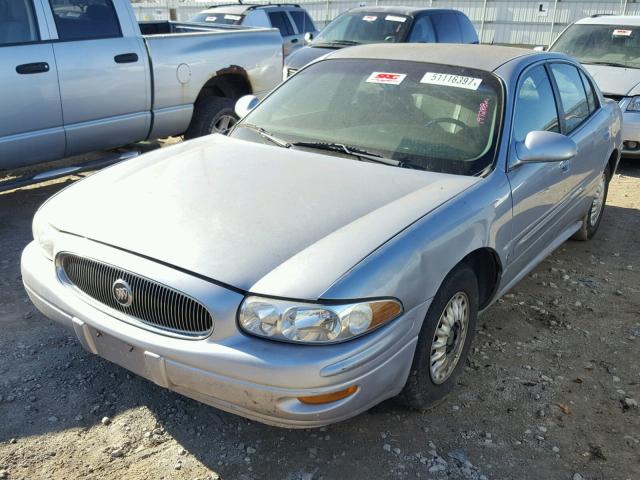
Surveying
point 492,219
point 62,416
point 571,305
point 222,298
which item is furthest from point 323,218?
point 571,305

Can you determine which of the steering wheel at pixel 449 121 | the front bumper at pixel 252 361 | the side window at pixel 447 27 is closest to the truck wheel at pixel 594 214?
the steering wheel at pixel 449 121

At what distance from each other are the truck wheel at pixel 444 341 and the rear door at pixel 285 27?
11.0m

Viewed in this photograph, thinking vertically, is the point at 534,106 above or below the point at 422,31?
above

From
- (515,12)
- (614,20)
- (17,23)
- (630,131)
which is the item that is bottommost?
(515,12)

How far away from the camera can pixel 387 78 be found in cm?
384

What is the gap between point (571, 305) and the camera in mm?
4410

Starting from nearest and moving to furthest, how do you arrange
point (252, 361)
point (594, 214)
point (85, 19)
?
point (252, 361)
point (594, 214)
point (85, 19)

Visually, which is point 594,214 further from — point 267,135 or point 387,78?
point 267,135

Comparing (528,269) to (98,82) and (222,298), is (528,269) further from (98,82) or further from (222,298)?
(98,82)

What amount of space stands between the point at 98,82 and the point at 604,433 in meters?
4.78

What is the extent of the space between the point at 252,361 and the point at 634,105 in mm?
6988

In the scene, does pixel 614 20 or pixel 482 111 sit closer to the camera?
pixel 482 111

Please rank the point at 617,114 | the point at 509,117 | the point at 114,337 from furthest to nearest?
the point at 617,114
the point at 509,117
the point at 114,337

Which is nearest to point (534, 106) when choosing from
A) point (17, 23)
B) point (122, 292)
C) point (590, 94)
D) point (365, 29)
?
point (590, 94)
